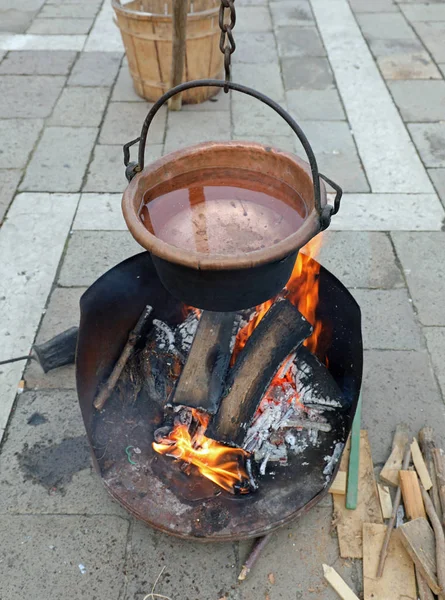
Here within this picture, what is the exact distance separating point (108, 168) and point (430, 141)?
9.48 ft

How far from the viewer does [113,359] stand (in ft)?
8.38

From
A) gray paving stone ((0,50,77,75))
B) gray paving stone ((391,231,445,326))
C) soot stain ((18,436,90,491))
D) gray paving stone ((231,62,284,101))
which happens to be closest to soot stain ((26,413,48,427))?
soot stain ((18,436,90,491))

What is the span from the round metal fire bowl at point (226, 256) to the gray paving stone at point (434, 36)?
4693mm

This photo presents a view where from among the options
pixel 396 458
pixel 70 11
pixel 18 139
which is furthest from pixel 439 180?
pixel 70 11

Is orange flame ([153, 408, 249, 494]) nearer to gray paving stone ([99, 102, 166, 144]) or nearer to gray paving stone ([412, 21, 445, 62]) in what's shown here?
gray paving stone ([99, 102, 166, 144])

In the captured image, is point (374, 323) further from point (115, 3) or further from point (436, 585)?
point (115, 3)

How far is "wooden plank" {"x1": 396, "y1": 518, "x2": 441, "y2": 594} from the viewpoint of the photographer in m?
1.97

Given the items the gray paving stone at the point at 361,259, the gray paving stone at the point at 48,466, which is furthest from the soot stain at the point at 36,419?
the gray paving stone at the point at 361,259

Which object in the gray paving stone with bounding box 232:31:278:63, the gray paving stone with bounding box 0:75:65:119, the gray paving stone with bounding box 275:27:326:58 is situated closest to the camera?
the gray paving stone with bounding box 0:75:65:119

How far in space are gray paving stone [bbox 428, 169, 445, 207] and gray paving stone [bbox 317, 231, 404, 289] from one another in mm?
765

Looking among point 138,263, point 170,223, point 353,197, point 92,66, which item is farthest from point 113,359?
point 92,66

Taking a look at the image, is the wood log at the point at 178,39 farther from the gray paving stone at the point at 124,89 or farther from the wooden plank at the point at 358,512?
the wooden plank at the point at 358,512

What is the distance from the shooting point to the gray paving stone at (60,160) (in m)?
4.09

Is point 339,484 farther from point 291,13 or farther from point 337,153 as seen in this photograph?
point 291,13
